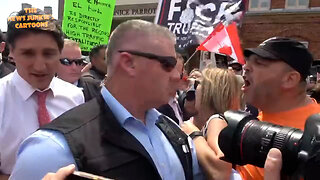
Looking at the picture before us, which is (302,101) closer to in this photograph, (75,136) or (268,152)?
(268,152)

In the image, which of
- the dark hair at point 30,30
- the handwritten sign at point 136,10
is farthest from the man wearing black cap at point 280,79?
the handwritten sign at point 136,10

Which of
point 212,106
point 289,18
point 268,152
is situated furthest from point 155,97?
point 289,18

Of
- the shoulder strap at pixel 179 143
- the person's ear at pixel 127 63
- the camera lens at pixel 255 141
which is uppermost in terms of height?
the person's ear at pixel 127 63

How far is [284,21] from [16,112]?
1801cm

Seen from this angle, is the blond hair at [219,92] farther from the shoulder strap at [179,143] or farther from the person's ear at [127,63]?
the person's ear at [127,63]

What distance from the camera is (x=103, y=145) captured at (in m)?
1.58

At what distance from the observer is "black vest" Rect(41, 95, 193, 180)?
5.02 ft

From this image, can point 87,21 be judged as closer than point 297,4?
Yes

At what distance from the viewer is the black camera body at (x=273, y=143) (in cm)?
138

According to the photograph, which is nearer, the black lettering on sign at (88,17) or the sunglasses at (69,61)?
the sunglasses at (69,61)

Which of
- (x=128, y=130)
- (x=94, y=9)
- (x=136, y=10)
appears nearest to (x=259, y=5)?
(x=136, y=10)

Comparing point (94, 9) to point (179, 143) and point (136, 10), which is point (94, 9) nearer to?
point (179, 143)

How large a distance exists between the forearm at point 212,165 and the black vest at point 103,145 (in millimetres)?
405

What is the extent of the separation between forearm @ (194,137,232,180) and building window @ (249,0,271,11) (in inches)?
717
